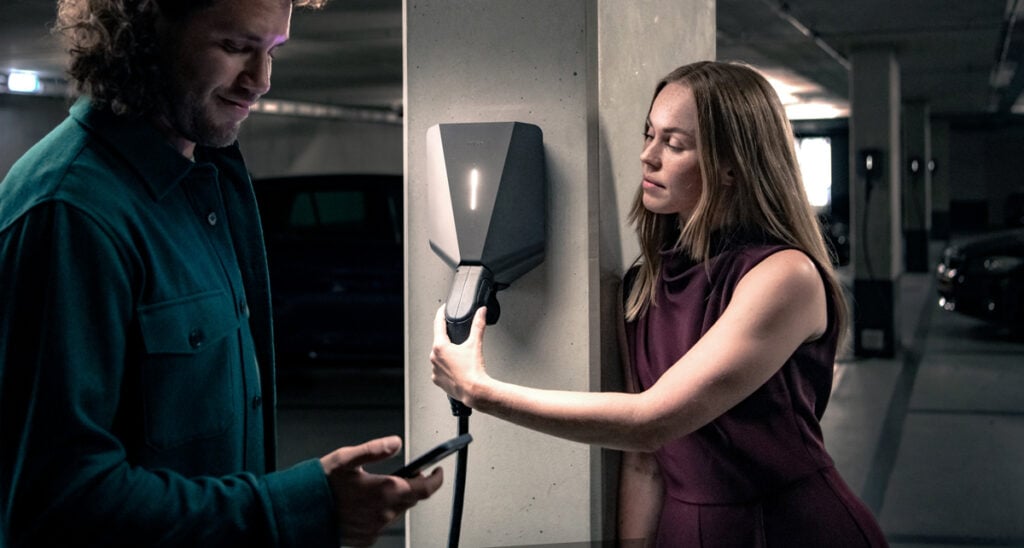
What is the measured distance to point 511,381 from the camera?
1.88 metres

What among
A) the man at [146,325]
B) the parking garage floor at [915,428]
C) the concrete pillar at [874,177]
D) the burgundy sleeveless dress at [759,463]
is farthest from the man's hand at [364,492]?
the concrete pillar at [874,177]

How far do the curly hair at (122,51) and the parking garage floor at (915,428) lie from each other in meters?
3.16

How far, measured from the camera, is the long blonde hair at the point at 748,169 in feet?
5.44

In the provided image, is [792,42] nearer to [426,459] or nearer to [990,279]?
[990,279]

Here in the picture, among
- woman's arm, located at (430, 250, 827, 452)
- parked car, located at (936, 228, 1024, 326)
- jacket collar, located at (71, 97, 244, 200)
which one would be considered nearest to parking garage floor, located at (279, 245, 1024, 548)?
parked car, located at (936, 228, 1024, 326)

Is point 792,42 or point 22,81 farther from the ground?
point 22,81

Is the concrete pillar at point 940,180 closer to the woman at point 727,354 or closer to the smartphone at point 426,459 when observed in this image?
Answer: the woman at point 727,354

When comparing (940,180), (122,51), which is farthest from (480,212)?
(940,180)

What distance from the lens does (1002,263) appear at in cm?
911

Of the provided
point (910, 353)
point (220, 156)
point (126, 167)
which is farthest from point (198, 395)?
point (910, 353)

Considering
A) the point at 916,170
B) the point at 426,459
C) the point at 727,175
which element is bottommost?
the point at 426,459

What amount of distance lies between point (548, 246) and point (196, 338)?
31.4 inches

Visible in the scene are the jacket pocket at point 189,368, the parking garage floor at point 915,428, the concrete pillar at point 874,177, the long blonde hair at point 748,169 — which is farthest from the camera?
the concrete pillar at point 874,177

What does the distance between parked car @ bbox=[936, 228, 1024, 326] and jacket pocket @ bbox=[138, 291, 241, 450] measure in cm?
900
